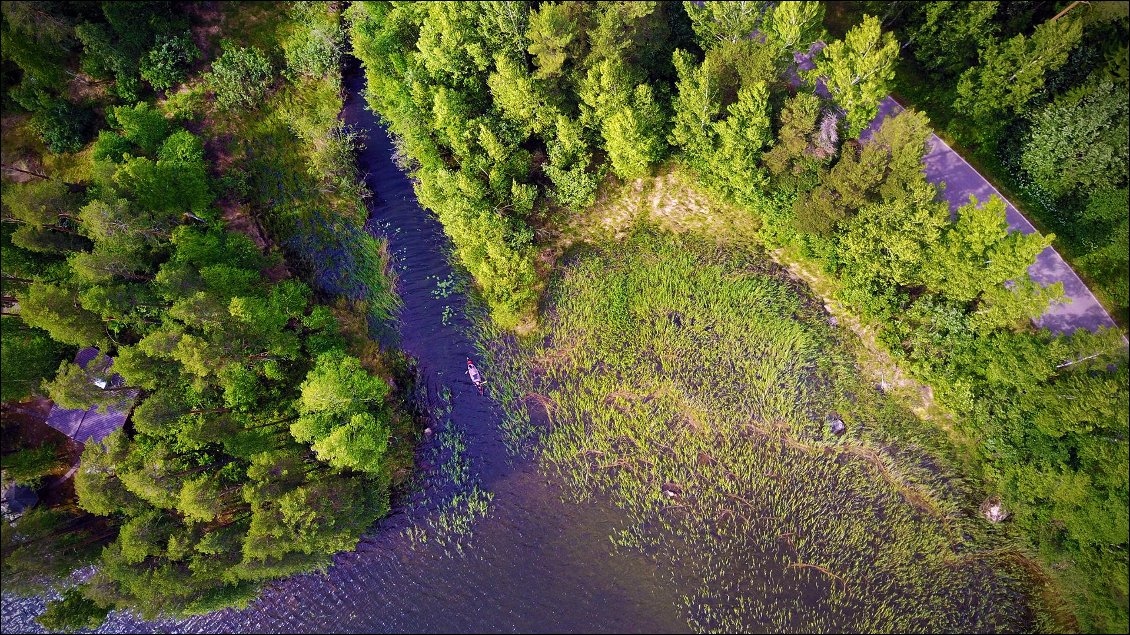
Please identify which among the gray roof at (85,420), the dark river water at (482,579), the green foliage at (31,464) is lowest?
the dark river water at (482,579)

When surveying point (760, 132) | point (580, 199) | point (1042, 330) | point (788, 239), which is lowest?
point (1042, 330)

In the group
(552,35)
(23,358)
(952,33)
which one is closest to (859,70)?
(952,33)

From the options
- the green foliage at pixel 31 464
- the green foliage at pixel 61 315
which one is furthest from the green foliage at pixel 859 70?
the green foliage at pixel 31 464

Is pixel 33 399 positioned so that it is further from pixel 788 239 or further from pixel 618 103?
pixel 788 239

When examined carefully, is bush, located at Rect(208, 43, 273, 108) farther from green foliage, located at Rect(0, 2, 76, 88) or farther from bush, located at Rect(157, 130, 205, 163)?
green foliage, located at Rect(0, 2, 76, 88)

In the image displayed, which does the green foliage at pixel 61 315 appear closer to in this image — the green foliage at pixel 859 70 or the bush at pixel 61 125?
the bush at pixel 61 125

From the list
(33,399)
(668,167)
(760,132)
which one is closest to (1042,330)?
(760,132)

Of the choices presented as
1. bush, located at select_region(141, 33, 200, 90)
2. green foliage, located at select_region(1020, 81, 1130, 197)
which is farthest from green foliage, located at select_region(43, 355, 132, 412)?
green foliage, located at select_region(1020, 81, 1130, 197)
